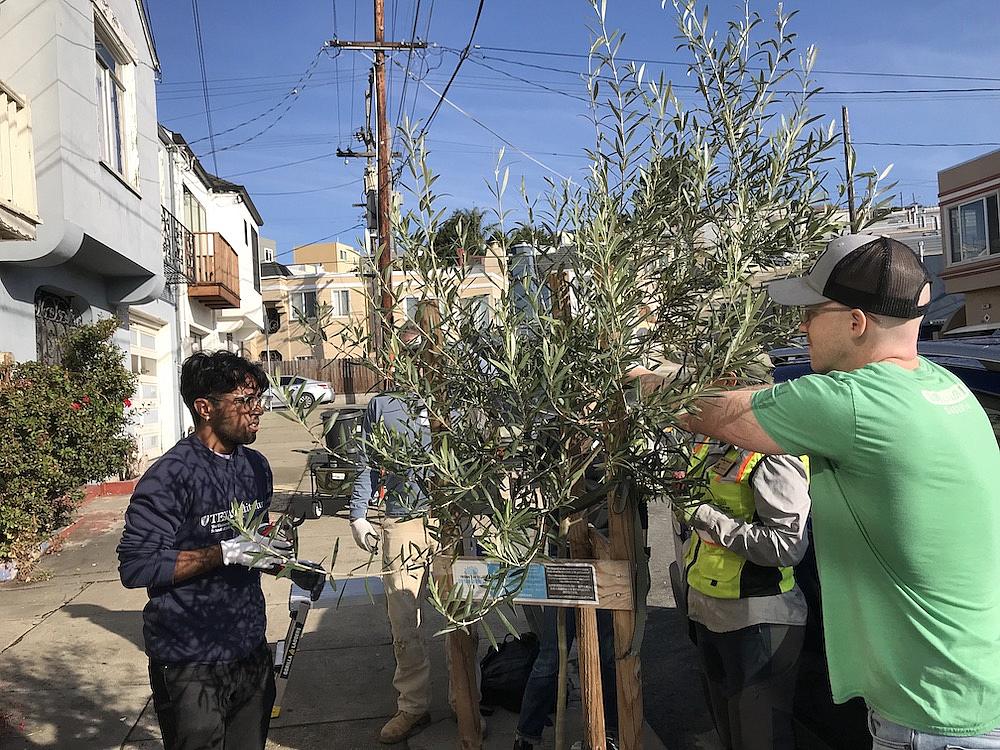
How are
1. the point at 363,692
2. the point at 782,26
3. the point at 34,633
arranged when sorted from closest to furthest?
the point at 782,26
the point at 363,692
the point at 34,633

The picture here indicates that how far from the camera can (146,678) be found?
511cm

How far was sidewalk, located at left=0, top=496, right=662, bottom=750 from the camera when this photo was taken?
429 centimetres

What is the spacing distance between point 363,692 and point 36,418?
4396 millimetres

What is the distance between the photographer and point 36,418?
7332 millimetres

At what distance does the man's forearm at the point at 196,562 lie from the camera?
8.79 feet

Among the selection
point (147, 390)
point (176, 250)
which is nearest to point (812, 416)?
point (147, 390)

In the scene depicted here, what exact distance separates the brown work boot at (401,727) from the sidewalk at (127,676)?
43 millimetres

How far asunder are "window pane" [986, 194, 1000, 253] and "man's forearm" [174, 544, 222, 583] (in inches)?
1008

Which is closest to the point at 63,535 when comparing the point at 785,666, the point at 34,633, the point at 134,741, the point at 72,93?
the point at 34,633

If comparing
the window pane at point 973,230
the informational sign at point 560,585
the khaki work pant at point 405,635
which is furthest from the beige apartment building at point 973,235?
the informational sign at point 560,585

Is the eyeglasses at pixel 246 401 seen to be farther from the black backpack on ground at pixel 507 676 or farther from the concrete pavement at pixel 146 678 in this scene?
the black backpack on ground at pixel 507 676

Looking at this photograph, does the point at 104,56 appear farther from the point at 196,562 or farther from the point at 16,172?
the point at 196,562

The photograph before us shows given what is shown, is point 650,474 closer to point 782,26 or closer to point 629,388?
point 629,388

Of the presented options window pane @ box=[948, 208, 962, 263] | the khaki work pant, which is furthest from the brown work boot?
window pane @ box=[948, 208, 962, 263]
